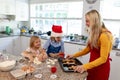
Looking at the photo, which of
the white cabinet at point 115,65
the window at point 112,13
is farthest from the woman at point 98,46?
the window at point 112,13

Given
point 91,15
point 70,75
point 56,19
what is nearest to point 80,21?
point 56,19

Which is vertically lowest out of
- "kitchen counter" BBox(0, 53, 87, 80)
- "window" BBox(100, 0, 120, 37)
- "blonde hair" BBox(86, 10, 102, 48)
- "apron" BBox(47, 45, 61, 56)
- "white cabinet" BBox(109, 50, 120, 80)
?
"white cabinet" BBox(109, 50, 120, 80)

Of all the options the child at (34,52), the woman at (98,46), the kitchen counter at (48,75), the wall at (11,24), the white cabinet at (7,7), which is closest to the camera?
the kitchen counter at (48,75)

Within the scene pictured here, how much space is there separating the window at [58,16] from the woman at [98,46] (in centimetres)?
227

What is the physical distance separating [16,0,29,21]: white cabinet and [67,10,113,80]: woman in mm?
3169

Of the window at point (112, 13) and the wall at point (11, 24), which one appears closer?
the window at point (112, 13)

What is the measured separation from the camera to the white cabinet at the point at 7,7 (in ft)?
13.1

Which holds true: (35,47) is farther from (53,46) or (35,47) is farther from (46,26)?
(46,26)

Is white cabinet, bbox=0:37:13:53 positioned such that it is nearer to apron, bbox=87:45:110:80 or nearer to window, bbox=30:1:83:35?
window, bbox=30:1:83:35

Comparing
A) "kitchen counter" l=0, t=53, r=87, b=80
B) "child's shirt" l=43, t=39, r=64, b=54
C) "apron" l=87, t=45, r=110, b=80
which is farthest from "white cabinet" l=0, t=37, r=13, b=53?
"apron" l=87, t=45, r=110, b=80

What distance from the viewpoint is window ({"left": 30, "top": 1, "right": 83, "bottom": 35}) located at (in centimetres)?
406

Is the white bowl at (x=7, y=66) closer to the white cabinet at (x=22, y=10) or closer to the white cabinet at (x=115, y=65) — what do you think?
the white cabinet at (x=115, y=65)

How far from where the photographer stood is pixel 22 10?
4.61 meters

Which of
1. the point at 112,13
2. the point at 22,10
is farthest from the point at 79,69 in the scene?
the point at 22,10
